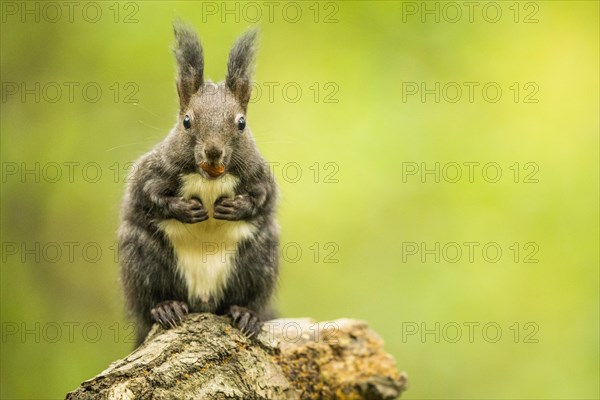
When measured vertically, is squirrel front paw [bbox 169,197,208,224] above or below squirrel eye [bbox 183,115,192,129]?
below

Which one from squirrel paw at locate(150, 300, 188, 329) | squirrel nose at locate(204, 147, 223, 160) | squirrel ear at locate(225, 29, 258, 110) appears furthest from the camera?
squirrel ear at locate(225, 29, 258, 110)

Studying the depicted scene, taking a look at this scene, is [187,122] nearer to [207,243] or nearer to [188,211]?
[188,211]

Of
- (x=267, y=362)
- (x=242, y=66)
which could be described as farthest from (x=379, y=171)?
(x=267, y=362)

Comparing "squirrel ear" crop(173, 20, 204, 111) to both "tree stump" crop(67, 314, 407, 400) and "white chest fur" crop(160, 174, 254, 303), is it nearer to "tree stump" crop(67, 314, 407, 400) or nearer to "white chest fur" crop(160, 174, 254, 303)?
"white chest fur" crop(160, 174, 254, 303)

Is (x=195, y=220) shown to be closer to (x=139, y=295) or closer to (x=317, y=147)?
(x=139, y=295)

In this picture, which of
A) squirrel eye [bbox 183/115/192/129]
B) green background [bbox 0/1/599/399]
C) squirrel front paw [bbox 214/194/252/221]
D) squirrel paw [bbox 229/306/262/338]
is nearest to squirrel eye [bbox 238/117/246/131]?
squirrel eye [bbox 183/115/192/129]

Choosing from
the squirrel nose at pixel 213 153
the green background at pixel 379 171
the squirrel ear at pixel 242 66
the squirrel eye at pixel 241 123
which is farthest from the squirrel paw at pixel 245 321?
the green background at pixel 379 171

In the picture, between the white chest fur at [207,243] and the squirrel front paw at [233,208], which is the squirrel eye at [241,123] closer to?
the white chest fur at [207,243]

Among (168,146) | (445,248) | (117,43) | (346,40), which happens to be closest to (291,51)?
(346,40)
